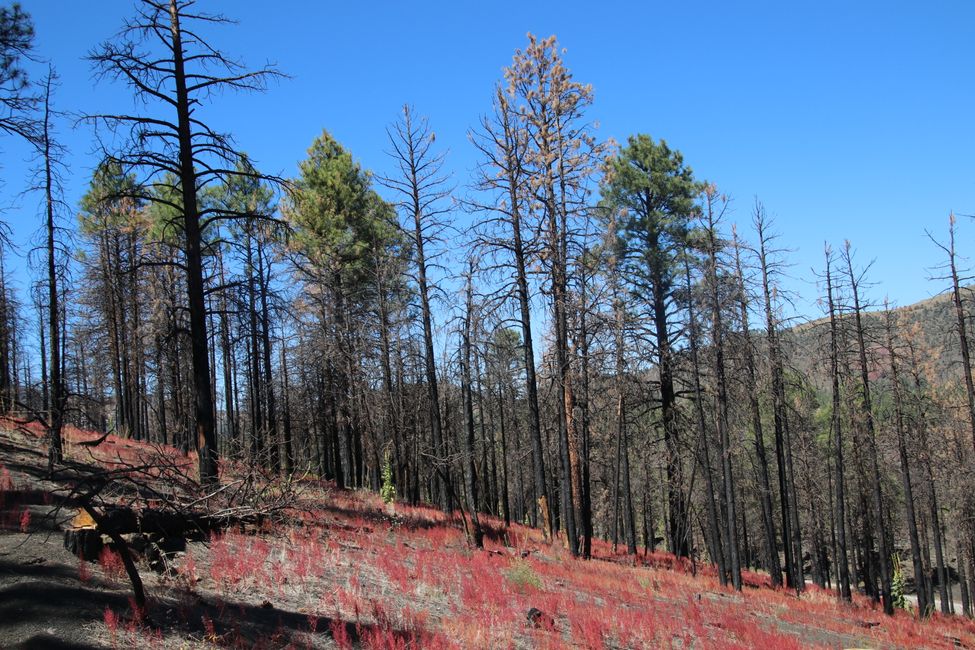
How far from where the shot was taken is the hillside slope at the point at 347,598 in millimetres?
5762

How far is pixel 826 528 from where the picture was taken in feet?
144

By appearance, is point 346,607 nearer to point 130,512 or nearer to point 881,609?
point 130,512

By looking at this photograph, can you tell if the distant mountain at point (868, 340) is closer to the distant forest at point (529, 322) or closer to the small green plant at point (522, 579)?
the distant forest at point (529, 322)

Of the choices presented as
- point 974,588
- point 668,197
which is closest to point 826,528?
point 974,588

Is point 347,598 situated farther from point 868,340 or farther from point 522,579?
point 868,340

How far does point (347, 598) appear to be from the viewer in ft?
26.0

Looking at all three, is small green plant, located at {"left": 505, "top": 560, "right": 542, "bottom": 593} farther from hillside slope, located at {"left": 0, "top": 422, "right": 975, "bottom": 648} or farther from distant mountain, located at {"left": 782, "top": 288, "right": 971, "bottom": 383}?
distant mountain, located at {"left": 782, "top": 288, "right": 971, "bottom": 383}

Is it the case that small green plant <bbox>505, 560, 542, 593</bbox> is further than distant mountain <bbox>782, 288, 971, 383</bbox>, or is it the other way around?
distant mountain <bbox>782, 288, 971, 383</bbox>

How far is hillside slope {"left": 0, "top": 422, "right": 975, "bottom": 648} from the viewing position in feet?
18.9

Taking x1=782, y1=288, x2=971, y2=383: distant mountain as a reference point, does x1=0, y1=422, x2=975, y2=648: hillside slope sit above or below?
below

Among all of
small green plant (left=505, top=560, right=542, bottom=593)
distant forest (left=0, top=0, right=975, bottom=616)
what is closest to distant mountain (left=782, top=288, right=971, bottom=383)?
distant forest (left=0, top=0, right=975, bottom=616)

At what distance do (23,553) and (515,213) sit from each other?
12257 millimetres

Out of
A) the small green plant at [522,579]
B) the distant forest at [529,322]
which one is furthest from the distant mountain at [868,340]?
the small green plant at [522,579]

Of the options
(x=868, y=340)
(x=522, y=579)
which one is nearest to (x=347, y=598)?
(x=522, y=579)
